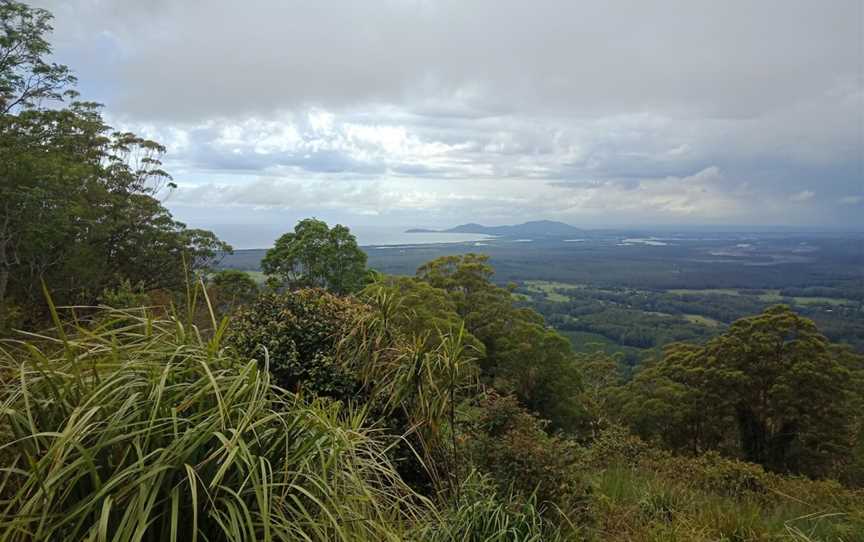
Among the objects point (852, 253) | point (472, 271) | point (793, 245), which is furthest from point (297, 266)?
point (793, 245)

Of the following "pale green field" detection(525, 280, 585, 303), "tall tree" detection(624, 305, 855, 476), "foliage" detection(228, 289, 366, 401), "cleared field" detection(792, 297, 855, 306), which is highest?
"foliage" detection(228, 289, 366, 401)

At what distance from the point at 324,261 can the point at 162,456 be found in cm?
1657

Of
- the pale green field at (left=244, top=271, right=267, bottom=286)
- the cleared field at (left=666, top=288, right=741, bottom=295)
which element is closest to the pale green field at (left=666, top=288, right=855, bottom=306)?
the cleared field at (left=666, top=288, right=741, bottom=295)

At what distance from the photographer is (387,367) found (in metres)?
4.10

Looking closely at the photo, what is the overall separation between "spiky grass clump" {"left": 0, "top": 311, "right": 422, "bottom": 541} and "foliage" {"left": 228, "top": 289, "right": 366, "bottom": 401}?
2.39 metres

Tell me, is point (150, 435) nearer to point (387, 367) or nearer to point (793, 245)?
point (387, 367)

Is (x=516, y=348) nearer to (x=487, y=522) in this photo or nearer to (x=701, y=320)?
(x=487, y=522)

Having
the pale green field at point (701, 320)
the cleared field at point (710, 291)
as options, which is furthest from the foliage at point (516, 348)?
the cleared field at point (710, 291)

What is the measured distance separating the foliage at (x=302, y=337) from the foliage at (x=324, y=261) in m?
12.0

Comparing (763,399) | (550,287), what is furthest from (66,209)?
(550,287)

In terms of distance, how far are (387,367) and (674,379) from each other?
18.4m

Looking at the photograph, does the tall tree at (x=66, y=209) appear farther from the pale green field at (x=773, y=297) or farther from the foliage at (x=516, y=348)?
the pale green field at (x=773, y=297)

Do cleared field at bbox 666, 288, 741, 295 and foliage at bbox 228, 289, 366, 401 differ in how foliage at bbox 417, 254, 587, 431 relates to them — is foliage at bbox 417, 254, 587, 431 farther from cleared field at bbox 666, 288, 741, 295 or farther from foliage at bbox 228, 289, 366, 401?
cleared field at bbox 666, 288, 741, 295

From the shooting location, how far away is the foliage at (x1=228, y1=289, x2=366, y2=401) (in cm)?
457
